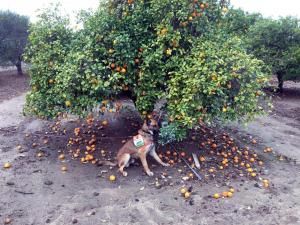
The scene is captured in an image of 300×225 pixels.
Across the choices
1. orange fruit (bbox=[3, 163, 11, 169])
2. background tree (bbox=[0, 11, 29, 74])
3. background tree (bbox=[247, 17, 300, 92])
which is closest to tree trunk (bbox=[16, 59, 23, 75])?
background tree (bbox=[0, 11, 29, 74])

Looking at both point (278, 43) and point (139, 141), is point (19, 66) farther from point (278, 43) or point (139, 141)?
point (139, 141)

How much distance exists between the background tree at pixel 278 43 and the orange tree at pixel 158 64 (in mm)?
7357

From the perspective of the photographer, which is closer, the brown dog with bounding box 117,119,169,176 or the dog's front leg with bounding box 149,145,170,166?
the brown dog with bounding box 117,119,169,176

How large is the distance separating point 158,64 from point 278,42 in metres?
9.36

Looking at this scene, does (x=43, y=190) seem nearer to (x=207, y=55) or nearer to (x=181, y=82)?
(x=181, y=82)

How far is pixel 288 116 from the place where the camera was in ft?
37.8

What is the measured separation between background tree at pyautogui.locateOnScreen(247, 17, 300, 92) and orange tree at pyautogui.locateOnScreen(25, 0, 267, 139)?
7.36 meters

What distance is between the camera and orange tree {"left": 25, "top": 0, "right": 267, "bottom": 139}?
6.01m

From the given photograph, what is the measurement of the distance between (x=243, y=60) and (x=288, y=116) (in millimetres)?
6389

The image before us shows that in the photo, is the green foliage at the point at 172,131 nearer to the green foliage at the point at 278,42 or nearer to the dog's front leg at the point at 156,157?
the dog's front leg at the point at 156,157

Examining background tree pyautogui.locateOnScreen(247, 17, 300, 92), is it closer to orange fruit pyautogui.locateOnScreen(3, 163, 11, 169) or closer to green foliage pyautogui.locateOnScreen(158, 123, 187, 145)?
green foliage pyautogui.locateOnScreen(158, 123, 187, 145)

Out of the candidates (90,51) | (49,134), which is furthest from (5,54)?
(90,51)

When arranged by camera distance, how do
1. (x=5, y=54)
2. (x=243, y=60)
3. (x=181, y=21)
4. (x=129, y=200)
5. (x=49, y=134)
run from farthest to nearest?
(x=5, y=54) < (x=49, y=134) < (x=181, y=21) < (x=243, y=60) < (x=129, y=200)

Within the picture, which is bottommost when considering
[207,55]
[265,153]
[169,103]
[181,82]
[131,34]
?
[265,153]
